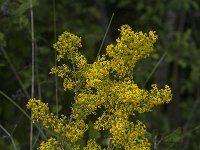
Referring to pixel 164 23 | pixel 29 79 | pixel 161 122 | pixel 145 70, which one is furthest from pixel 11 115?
pixel 164 23

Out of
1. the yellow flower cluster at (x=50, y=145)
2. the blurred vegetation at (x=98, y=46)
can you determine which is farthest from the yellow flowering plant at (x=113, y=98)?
the blurred vegetation at (x=98, y=46)

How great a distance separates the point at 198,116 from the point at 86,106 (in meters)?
4.01

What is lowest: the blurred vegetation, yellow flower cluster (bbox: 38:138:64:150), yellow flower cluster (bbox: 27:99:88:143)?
yellow flower cluster (bbox: 38:138:64:150)

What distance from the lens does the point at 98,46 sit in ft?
19.9

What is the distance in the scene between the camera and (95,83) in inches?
87.1

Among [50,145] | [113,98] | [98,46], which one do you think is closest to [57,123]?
[50,145]

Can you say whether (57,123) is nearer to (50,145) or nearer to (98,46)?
(50,145)

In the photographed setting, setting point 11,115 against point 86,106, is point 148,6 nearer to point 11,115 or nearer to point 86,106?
point 11,115

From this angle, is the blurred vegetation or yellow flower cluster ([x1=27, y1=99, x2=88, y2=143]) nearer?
yellow flower cluster ([x1=27, y1=99, x2=88, y2=143])

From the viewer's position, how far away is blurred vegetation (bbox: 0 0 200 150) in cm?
436

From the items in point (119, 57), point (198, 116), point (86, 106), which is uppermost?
point (198, 116)

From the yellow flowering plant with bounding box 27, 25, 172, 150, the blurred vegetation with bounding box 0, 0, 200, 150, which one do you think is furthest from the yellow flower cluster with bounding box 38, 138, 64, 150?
the blurred vegetation with bounding box 0, 0, 200, 150

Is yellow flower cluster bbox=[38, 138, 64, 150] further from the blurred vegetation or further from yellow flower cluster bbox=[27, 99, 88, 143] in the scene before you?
the blurred vegetation

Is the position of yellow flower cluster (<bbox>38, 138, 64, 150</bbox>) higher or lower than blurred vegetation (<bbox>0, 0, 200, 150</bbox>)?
lower
